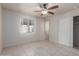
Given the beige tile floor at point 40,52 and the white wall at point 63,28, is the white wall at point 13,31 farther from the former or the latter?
the white wall at point 63,28

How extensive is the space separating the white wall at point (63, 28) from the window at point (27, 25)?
1.77 metres

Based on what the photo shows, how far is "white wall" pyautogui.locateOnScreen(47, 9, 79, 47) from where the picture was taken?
4.77m

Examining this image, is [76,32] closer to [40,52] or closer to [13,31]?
[40,52]

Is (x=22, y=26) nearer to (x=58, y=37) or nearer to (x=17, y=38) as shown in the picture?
(x=17, y=38)

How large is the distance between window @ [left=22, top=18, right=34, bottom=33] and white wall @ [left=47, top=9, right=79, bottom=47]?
177 cm

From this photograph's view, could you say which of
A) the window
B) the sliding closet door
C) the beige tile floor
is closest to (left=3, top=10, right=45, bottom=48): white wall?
the window

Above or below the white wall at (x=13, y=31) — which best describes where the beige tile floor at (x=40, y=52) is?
below

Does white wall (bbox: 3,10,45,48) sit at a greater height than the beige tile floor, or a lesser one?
greater

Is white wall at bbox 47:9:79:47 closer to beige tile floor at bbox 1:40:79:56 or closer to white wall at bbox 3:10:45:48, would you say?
beige tile floor at bbox 1:40:79:56

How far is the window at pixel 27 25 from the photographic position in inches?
226

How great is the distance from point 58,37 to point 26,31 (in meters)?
2.57

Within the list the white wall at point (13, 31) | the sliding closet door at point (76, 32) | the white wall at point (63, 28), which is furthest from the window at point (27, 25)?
the sliding closet door at point (76, 32)

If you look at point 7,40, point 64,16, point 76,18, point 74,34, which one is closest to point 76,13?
point 76,18

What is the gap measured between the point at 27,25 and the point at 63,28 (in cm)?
277
